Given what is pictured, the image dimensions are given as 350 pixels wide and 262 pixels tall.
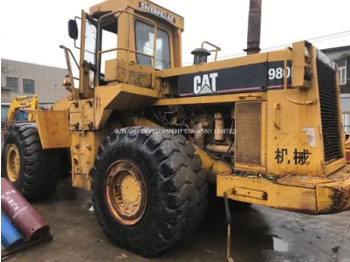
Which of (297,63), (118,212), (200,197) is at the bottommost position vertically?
(118,212)

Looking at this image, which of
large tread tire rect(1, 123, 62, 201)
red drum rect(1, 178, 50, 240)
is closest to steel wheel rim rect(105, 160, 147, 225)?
red drum rect(1, 178, 50, 240)

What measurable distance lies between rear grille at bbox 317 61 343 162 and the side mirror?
3.38 meters

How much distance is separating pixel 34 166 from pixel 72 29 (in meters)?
2.43

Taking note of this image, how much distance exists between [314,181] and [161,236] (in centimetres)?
162

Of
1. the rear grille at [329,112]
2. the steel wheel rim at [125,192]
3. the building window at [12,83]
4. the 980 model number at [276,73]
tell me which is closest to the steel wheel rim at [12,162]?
the steel wheel rim at [125,192]

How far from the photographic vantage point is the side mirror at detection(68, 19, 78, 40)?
195 inches

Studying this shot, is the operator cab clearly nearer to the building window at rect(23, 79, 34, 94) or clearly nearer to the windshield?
the windshield

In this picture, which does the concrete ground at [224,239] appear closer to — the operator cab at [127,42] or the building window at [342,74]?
the operator cab at [127,42]

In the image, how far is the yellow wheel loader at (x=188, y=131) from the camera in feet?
11.1

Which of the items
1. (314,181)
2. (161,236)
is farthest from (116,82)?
(314,181)

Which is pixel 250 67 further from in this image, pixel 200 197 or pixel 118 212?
pixel 118 212

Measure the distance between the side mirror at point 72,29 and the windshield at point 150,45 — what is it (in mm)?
909

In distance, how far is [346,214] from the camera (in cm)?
577

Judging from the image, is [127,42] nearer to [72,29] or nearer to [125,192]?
[72,29]
